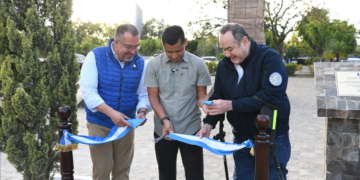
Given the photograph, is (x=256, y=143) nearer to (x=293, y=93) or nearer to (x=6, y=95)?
(x=6, y=95)

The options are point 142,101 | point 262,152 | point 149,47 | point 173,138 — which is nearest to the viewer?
point 262,152

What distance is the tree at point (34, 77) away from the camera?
3.49 m

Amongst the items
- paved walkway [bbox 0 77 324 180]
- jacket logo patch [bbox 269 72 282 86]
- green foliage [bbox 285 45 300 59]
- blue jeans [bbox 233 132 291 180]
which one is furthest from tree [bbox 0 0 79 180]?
green foliage [bbox 285 45 300 59]

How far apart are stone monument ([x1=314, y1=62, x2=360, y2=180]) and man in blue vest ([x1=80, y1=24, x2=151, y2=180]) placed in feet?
6.05

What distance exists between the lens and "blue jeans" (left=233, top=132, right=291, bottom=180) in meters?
2.87

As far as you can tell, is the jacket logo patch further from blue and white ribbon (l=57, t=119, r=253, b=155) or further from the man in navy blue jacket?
blue and white ribbon (l=57, t=119, r=253, b=155)

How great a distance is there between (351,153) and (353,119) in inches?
14.3

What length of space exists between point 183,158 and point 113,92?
3.14ft

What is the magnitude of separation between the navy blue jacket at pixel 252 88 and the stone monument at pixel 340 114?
2.58ft

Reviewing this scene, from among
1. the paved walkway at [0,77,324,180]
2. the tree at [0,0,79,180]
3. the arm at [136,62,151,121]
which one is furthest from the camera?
the paved walkway at [0,77,324,180]

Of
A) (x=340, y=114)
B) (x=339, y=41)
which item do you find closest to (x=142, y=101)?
(x=340, y=114)

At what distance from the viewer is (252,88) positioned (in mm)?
2734

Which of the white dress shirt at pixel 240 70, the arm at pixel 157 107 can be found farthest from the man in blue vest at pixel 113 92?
the white dress shirt at pixel 240 70

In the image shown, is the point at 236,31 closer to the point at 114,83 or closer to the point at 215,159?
the point at 114,83
